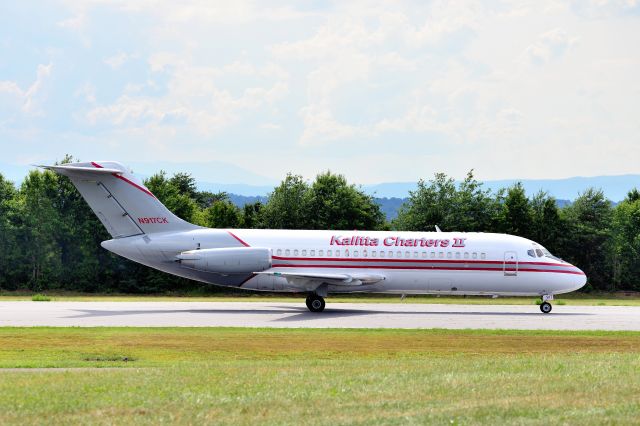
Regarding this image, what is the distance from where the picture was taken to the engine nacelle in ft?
126

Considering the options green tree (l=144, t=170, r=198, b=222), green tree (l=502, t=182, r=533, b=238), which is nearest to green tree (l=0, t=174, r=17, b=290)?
green tree (l=144, t=170, r=198, b=222)

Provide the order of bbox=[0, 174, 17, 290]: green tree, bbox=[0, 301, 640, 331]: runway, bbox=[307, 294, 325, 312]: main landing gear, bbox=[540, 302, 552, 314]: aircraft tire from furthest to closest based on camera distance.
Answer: bbox=[0, 174, 17, 290]: green tree < bbox=[540, 302, 552, 314]: aircraft tire < bbox=[307, 294, 325, 312]: main landing gear < bbox=[0, 301, 640, 331]: runway

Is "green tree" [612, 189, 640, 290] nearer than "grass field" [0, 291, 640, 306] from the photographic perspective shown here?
No

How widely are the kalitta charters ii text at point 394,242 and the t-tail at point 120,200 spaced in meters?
7.62

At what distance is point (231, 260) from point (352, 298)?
1585cm

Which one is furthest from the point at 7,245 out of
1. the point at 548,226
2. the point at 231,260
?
the point at 548,226

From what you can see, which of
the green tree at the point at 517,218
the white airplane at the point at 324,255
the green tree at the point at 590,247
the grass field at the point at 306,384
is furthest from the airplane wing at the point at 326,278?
the green tree at the point at 590,247

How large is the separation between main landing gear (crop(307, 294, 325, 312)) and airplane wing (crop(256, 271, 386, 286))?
657 millimetres

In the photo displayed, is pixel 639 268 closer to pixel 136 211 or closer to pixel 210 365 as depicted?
pixel 136 211

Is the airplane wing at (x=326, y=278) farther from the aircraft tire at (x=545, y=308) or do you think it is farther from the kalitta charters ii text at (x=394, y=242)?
the aircraft tire at (x=545, y=308)

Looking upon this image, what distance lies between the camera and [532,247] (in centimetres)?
3981

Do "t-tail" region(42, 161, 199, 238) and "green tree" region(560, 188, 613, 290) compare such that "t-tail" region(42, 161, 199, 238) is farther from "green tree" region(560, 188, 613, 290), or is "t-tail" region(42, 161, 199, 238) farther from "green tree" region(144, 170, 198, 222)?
"green tree" region(560, 188, 613, 290)

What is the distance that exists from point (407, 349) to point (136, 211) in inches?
722

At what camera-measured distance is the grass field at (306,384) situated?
1223 cm
